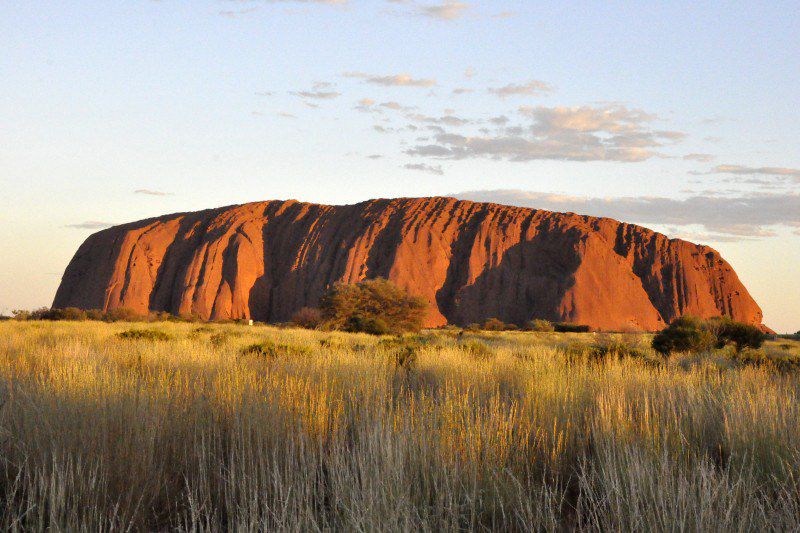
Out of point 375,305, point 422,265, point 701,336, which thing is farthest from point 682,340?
point 422,265

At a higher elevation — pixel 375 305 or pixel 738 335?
pixel 738 335

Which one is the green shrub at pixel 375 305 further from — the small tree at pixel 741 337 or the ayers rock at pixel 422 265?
the small tree at pixel 741 337

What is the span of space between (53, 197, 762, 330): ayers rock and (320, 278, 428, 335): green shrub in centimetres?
1866

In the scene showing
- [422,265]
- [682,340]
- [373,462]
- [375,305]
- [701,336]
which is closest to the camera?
[373,462]

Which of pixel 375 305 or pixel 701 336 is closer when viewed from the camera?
pixel 701 336

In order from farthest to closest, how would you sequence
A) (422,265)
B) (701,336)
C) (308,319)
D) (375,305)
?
(422,265), (308,319), (375,305), (701,336)

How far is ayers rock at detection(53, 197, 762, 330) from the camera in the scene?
65.4 m

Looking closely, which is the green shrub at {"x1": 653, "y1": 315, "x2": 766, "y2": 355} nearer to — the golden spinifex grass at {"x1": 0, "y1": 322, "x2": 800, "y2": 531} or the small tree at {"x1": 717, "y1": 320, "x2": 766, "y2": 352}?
the small tree at {"x1": 717, "y1": 320, "x2": 766, "y2": 352}

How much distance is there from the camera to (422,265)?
6719cm

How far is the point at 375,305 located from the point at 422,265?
2534 cm

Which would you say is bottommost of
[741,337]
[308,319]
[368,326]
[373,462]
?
[308,319]

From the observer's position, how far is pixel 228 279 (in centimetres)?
6906

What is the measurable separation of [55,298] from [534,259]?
60066 millimetres

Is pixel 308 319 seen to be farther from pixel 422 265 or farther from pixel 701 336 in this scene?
pixel 701 336
